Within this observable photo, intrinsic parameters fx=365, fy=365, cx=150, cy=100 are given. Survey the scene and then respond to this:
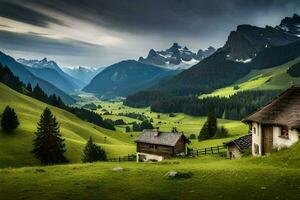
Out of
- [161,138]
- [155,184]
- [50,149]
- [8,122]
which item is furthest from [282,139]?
[8,122]

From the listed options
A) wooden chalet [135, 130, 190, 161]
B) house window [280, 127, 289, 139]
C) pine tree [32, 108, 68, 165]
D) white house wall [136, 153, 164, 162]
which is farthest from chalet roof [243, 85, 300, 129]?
pine tree [32, 108, 68, 165]

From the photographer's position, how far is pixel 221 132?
131 m

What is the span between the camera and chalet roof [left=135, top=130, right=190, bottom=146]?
83.9 meters

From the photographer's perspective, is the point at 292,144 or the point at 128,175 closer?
the point at 128,175

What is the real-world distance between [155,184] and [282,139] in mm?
24189

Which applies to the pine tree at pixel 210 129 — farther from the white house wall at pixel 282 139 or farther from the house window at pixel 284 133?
the house window at pixel 284 133

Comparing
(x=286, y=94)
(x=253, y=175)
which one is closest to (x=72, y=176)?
(x=253, y=175)

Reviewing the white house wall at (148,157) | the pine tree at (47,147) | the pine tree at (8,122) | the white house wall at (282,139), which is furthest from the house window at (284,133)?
the pine tree at (8,122)

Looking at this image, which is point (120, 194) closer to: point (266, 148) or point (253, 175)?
point (253, 175)

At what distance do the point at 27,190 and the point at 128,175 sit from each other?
32.3 ft

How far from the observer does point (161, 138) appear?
3403 inches

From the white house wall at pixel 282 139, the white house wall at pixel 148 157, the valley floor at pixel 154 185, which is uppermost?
the white house wall at pixel 282 139

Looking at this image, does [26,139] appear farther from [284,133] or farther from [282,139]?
[284,133]

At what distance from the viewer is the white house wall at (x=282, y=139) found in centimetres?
4662
